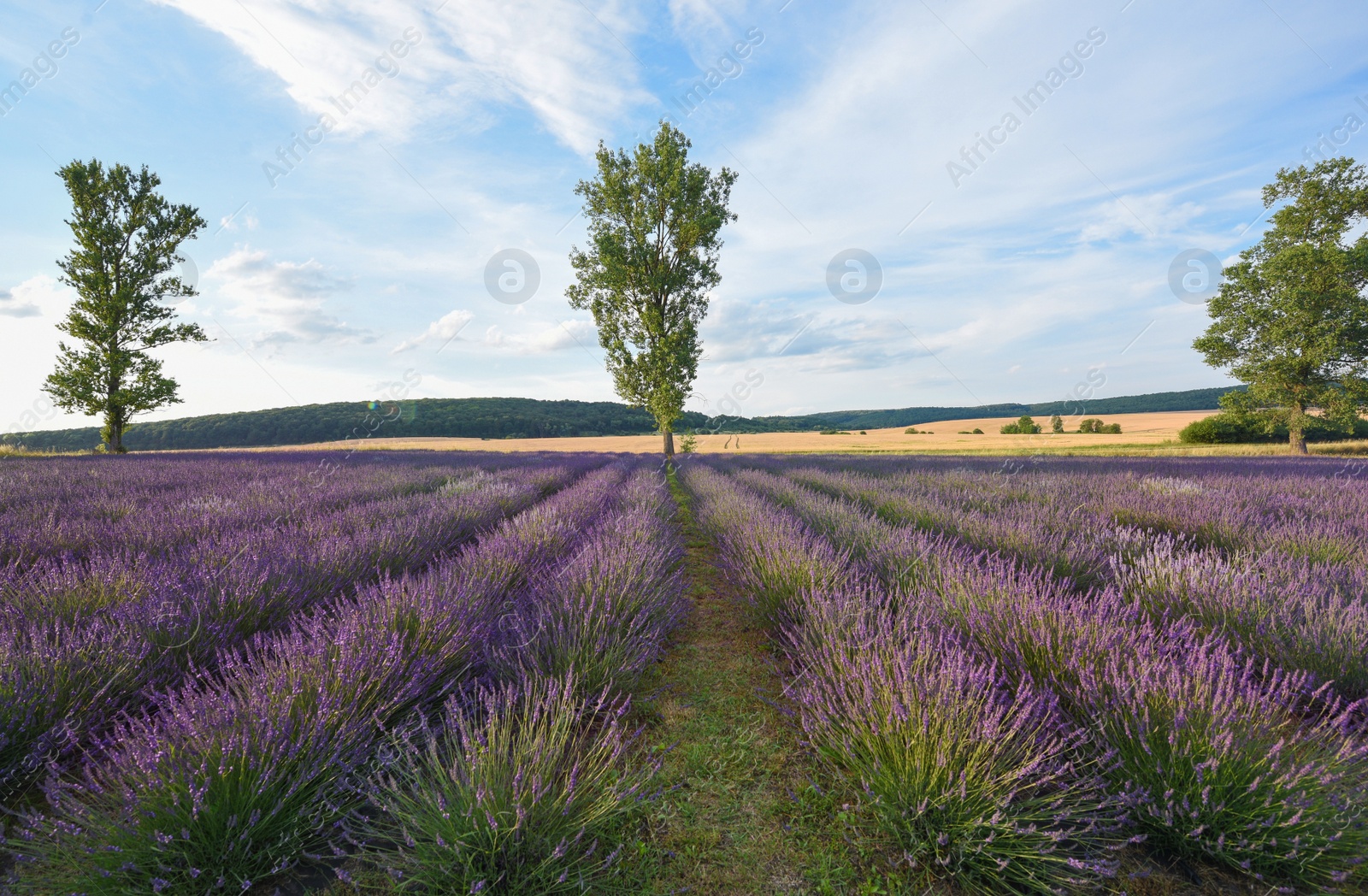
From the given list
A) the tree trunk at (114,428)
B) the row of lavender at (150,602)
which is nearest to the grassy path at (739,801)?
the row of lavender at (150,602)

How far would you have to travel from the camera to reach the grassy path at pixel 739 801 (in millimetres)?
1491

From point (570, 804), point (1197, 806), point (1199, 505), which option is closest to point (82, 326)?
point (570, 804)

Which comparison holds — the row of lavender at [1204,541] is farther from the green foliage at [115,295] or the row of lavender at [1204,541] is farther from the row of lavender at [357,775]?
the green foliage at [115,295]

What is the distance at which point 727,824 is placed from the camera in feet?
5.61

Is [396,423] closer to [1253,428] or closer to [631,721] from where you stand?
[631,721]

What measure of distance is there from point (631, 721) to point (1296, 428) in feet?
98.0

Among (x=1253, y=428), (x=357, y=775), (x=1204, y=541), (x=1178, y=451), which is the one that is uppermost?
(x=1253, y=428)

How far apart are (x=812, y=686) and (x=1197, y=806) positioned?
1145 mm

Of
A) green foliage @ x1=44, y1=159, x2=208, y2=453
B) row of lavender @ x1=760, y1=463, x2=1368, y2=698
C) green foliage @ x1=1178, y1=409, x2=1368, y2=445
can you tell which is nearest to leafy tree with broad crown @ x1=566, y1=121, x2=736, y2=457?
row of lavender @ x1=760, y1=463, x2=1368, y2=698

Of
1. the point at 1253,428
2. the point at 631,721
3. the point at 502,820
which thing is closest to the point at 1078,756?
the point at 631,721

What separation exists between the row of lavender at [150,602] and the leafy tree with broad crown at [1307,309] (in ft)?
96.8

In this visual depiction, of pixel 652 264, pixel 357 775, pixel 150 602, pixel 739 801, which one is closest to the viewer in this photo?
pixel 357 775

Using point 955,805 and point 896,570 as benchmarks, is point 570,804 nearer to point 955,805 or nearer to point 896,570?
point 955,805

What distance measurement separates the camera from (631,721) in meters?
2.30
